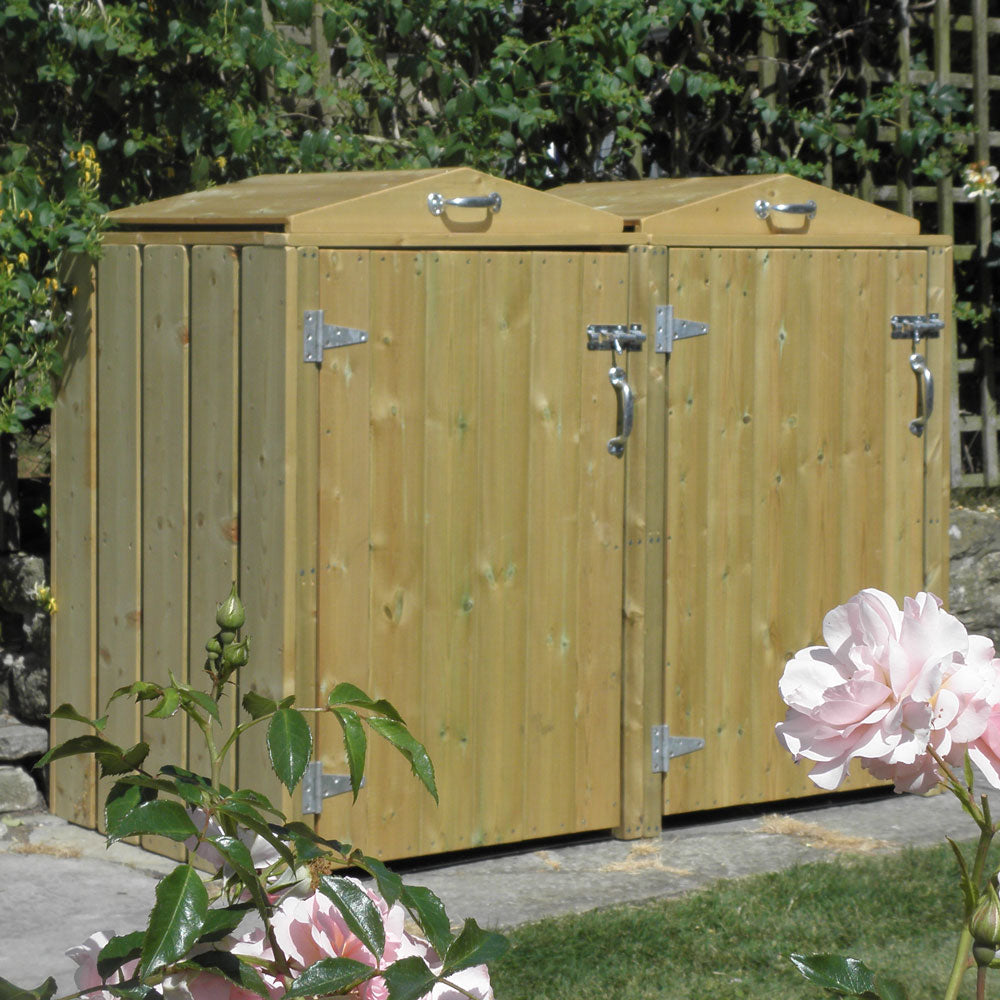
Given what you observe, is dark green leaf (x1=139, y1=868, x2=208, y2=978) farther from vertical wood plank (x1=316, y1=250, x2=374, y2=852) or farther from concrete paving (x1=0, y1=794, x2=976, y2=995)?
vertical wood plank (x1=316, y1=250, x2=374, y2=852)

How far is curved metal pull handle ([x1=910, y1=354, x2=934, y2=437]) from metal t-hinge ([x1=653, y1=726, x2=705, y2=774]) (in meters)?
1.16

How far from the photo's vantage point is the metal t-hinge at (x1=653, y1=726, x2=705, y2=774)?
469 centimetres

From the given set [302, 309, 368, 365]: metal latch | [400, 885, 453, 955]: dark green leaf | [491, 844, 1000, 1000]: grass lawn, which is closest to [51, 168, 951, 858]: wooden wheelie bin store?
[302, 309, 368, 365]: metal latch

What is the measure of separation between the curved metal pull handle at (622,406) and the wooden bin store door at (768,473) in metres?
0.16

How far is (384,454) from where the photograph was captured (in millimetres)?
4145

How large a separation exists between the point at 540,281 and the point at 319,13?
1.48 meters

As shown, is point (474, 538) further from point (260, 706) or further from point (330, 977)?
point (330, 977)

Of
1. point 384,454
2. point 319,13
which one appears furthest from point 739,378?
point 319,13

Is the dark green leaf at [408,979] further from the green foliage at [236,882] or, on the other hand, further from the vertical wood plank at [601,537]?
the vertical wood plank at [601,537]

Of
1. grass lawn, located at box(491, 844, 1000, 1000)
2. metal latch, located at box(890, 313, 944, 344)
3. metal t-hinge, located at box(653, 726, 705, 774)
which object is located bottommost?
grass lawn, located at box(491, 844, 1000, 1000)

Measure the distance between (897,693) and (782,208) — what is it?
12.6ft

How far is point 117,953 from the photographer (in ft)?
3.65

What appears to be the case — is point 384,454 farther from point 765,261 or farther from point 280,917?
point 280,917

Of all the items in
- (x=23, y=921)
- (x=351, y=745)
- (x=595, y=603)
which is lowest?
(x=23, y=921)
